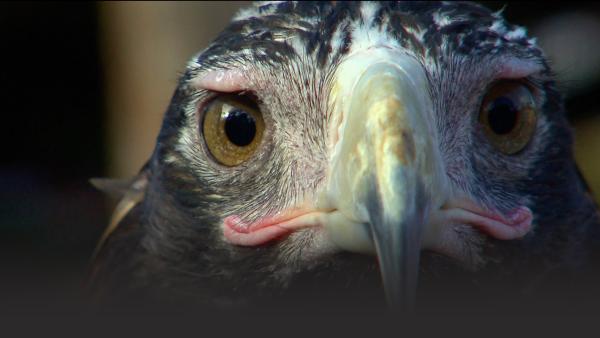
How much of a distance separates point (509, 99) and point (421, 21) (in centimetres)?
34

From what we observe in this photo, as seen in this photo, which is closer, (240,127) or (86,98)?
(240,127)

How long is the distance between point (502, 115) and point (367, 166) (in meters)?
0.64

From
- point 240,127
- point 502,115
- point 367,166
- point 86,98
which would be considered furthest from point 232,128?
point 86,98

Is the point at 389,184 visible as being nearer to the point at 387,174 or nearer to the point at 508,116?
the point at 387,174

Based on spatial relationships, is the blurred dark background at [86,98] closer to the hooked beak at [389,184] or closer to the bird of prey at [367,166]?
the bird of prey at [367,166]

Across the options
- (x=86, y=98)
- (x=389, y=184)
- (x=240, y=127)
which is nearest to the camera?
(x=389, y=184)

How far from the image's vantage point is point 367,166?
1560 mm

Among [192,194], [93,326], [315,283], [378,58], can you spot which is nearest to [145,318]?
[93,326]

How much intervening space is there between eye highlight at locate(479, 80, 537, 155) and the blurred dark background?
1.69 meters

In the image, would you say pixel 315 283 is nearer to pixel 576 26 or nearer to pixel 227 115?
pixel 227 115

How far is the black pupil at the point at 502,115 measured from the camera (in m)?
2.01

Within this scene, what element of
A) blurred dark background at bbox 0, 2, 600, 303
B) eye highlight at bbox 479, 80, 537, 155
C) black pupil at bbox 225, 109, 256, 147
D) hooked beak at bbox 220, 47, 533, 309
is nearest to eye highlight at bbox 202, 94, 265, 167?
black pupil at bbox 225, 109, 256, 147

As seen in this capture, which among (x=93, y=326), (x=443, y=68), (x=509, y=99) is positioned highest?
(x=443, y=68)

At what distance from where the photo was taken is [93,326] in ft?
8.36
